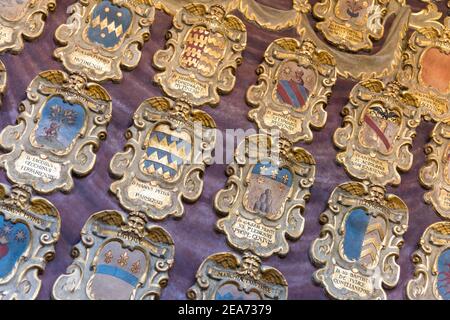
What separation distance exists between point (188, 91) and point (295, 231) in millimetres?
1971

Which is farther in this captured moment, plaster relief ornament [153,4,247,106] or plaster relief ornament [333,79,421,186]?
plaster relief ornament [333,79,421,186]

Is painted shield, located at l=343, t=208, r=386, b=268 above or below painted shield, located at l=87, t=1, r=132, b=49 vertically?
below

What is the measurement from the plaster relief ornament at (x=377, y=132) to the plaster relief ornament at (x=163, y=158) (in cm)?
164

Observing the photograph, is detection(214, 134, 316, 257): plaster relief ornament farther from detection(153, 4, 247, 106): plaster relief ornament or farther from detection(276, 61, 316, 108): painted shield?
detection(153, 4, 247, 106): plaster relief ornament

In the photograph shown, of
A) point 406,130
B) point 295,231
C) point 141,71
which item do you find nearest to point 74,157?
point 141,71

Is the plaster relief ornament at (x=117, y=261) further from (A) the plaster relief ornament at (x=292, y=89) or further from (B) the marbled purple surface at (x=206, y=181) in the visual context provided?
(A) the plaster relief ornament at (x=292, y=89)

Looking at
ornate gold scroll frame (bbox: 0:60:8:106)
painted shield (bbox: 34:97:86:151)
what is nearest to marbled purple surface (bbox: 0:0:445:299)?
ornate gold scroll frame (bbox: 0:60:8:106)

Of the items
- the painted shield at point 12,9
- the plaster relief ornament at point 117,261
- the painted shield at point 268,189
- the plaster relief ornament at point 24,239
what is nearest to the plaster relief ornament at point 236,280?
the plaster relief ornament at point 117,261

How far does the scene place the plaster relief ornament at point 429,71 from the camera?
10.5 metres

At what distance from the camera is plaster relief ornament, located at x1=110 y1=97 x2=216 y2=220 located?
8711 millimetres

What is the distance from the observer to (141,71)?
948cm

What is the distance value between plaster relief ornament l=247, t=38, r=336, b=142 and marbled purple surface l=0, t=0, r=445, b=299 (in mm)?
126

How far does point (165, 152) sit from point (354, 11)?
342 centimetres

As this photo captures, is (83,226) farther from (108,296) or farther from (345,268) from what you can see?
(345,268)
